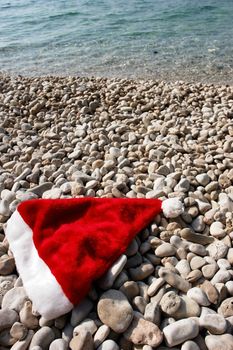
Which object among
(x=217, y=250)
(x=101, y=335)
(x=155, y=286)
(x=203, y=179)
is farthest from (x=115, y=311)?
(x=203, y=179)

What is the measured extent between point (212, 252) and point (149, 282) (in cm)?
39

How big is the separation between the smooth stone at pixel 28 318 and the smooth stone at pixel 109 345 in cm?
33

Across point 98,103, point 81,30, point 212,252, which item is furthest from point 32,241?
point 81,30

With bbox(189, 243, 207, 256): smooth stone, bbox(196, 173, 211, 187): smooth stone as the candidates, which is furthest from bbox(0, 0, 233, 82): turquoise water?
bbox(189, 243, 207, 256): smooth stone

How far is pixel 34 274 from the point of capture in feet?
5.32

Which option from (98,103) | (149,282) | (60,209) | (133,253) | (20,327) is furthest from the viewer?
(98,103)

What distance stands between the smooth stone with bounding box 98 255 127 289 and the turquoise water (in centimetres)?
444

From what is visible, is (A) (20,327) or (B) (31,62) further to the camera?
(B) (31,62)

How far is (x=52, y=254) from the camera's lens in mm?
1671

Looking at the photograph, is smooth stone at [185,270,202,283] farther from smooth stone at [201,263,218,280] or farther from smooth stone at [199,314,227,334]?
smooth stone at [199,314,227,334]

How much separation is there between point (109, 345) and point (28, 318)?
403 millimetres

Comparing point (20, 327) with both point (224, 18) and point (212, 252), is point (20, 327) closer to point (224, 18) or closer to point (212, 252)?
point (212, 252)

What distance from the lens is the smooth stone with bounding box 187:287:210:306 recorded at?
4.83 feet

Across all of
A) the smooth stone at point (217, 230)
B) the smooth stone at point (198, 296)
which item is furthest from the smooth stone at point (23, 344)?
the smooth stone at point (217, 230)
